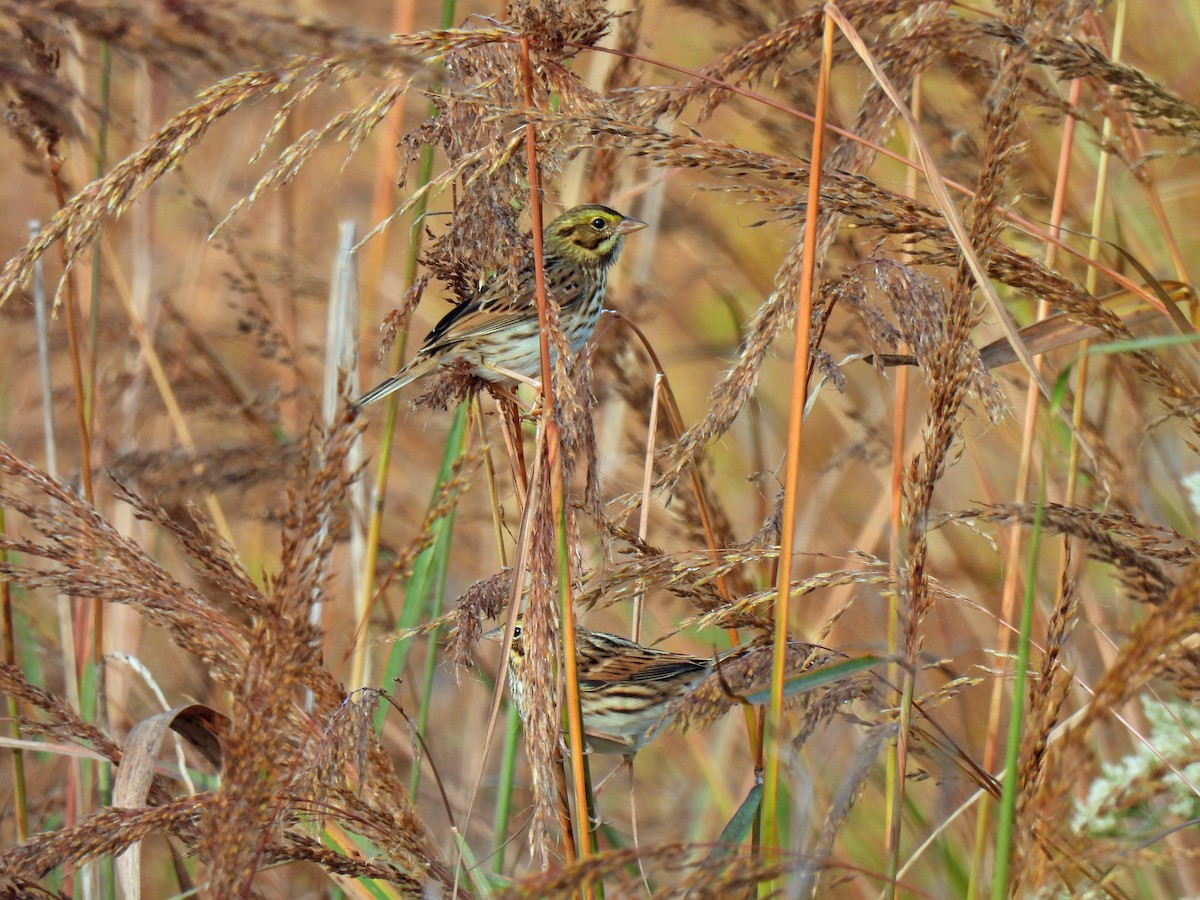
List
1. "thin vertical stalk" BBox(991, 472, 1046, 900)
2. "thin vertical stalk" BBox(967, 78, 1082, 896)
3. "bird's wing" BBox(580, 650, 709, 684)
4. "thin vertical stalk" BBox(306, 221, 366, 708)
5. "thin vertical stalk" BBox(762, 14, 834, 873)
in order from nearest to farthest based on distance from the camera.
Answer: "thin vertical stalk" BBox(991, 472, 1046, 900)
"thin vertical stalk" BBox(762, 14, 834, 873)
"thin vertical stalk" BBox(967, 78, 1082, 896)
"bird's wing" BBox(580, 650, 709, 684)
"thin vertical stalk" BBox(306, 221, 366, 708)

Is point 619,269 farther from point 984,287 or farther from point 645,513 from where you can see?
point 984,287

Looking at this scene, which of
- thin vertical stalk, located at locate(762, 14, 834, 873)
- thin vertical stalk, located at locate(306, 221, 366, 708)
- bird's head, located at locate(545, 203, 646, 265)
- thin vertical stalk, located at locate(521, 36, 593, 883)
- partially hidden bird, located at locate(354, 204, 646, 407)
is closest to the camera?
thin vertical stalk, located at locate(762, 14, 834, 873)

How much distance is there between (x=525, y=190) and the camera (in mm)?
1673

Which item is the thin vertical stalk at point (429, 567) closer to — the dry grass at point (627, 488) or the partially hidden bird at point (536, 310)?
the dry grass at point (627, 488)

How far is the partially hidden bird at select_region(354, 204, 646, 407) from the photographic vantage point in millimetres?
3090

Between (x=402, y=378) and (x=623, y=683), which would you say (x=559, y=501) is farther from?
(x=402, y=378)

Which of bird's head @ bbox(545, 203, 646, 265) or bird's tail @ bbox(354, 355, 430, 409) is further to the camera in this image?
bird's head @ bbox(545, 203, 646, 265)

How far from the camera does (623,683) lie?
253 centimetres

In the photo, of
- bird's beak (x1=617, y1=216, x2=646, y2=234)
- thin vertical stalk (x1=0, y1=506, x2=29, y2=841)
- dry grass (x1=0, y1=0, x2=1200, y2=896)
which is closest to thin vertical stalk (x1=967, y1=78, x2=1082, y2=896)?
dry grass (x1=0, y1=0, x2=1200, y2=896)

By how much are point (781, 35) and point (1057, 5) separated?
1.30 feet

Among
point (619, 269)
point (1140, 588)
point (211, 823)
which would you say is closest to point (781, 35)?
point (1140, 588)

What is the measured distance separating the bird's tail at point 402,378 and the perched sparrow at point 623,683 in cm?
63

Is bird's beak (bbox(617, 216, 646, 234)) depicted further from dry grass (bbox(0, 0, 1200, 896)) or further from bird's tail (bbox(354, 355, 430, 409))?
bird's tail (bbox(354, 355, 430, 409))

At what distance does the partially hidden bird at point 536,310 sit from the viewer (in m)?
3.09
